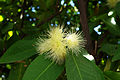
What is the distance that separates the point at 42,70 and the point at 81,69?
0.59ft

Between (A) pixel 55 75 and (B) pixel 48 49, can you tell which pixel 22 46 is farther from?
(A) pixel 55 75

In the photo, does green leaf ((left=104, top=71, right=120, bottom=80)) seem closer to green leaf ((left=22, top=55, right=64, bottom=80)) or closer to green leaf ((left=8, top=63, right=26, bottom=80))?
green leaf ((left=22, top=55, right=64, bottom=80))

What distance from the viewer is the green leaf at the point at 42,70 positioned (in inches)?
32.4

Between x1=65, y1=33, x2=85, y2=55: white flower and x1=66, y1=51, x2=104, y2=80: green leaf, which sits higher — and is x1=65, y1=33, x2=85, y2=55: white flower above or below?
above

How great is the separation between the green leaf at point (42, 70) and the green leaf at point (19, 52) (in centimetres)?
15

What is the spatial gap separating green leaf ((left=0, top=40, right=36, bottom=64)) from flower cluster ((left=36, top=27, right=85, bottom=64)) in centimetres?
9

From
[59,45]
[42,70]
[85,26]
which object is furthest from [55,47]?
[85,26]

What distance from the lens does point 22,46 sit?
42.1 inches

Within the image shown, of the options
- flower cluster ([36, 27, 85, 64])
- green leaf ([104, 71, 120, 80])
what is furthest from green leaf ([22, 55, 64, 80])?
green leaf ([104, 71, 120, 80])

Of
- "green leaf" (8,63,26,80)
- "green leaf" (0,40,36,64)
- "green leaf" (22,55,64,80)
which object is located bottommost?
"green leaf" (8,63,26,80)

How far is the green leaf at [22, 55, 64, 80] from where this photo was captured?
82cm

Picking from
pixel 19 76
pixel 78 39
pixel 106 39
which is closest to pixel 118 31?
pixel 106 39

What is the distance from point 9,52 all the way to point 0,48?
227 millimetres

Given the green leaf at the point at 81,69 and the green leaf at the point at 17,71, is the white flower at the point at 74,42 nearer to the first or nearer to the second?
the green leaf at the point at 81,69
